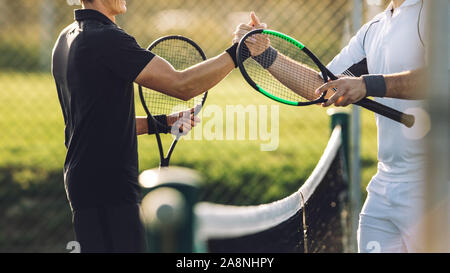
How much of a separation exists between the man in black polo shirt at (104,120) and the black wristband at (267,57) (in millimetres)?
347

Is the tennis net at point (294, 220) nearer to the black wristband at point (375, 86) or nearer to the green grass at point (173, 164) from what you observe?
the black wristband at point (375, 86)

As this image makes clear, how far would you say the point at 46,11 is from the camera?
8492mm

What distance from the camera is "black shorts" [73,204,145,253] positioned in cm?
204

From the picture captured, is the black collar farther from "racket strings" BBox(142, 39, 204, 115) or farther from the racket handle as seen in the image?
the racket handle

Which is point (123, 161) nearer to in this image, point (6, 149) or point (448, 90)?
Result: point (448, 90)

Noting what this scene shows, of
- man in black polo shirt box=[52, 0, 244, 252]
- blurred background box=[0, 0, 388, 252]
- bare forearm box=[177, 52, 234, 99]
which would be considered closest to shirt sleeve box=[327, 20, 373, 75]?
bare forearm box=[177, 52, 234, 99]

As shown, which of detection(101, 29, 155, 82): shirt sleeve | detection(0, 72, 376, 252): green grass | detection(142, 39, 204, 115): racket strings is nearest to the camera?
detection(101, 29, 155, 82): shirt sleeve

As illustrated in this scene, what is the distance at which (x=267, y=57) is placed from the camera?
7.91ft

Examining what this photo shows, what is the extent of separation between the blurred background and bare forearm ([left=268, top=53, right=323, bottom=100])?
137 centimetres

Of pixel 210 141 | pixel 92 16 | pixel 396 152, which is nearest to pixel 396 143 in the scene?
pixel 396 152

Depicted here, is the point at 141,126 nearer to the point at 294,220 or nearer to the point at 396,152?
the point at 294,220

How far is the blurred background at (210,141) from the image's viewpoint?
4.49 meters

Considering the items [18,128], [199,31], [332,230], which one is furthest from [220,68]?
[199,31]

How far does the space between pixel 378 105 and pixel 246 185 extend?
8.55 feet
